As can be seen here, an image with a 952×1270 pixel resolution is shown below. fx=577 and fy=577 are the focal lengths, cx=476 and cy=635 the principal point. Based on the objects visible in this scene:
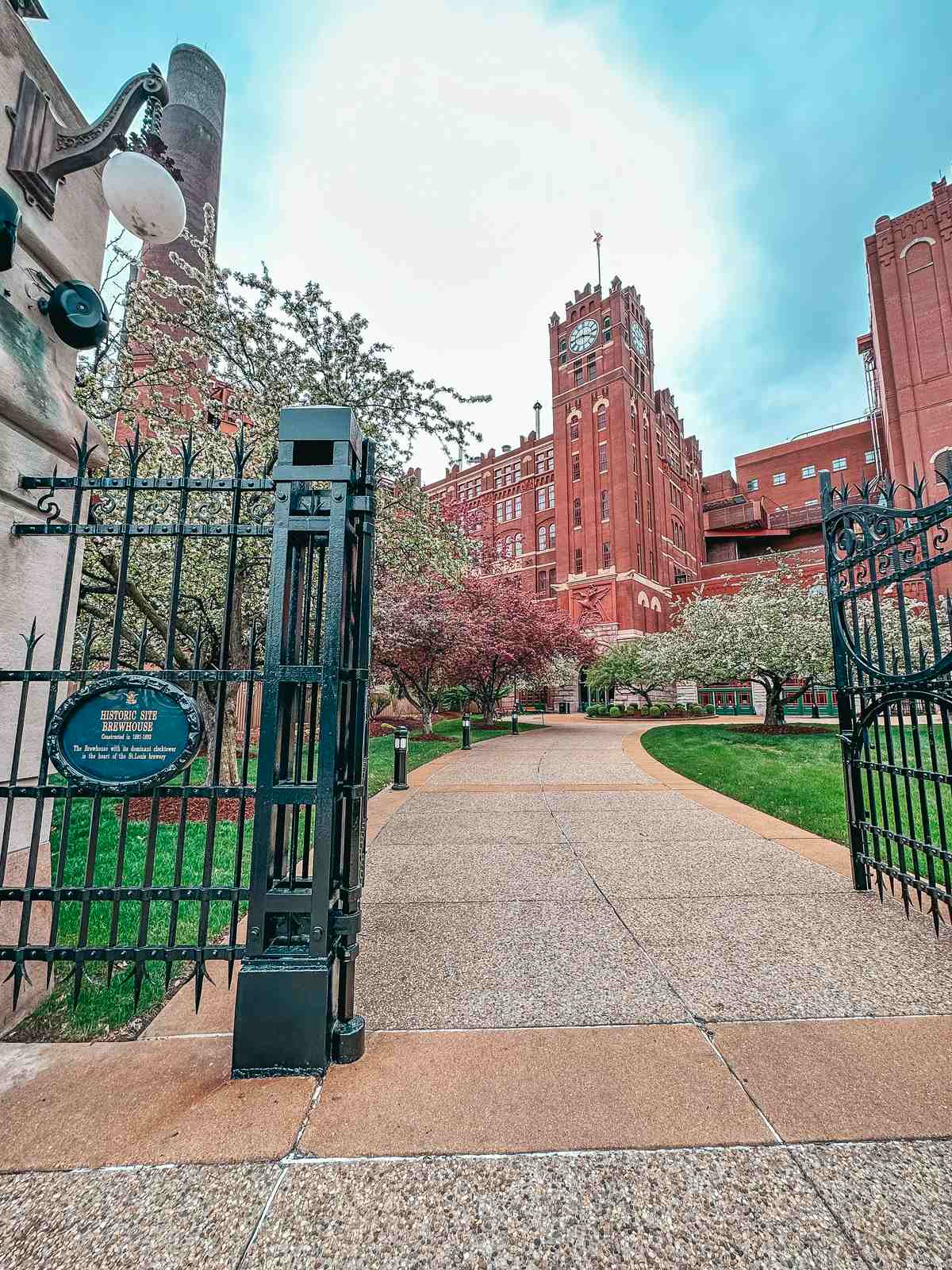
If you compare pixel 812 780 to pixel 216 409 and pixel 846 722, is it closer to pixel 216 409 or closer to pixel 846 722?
pixel 846 722

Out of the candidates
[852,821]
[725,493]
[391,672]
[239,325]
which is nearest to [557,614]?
[391,672]

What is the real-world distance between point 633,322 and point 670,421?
9752mm

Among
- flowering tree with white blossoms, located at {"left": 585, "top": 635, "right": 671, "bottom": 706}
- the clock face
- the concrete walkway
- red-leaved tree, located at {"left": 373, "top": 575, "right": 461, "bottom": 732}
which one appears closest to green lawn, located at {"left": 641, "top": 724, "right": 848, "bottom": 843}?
the concrete walkway

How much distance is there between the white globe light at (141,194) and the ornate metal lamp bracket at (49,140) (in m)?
0.09

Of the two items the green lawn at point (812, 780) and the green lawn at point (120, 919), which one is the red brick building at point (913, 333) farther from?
the green lawn at point (120, 919)

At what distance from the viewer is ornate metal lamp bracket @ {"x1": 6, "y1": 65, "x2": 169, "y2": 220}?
9.01 feet

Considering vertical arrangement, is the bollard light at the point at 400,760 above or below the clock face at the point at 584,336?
below

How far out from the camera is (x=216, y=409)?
353 inches

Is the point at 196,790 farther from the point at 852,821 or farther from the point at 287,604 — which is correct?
the point at 852,821

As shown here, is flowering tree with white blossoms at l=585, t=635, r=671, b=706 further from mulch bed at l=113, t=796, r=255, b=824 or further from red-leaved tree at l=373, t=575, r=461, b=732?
mulch bed at l=113, t=796, r=255, b=824

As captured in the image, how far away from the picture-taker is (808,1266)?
1.45 metres

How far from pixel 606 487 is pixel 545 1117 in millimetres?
47831

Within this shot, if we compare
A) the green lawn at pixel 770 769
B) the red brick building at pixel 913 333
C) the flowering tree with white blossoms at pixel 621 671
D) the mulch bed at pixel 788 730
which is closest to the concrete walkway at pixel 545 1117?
the green lawn at pixel 770 769

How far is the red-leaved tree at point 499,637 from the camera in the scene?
824 inches
